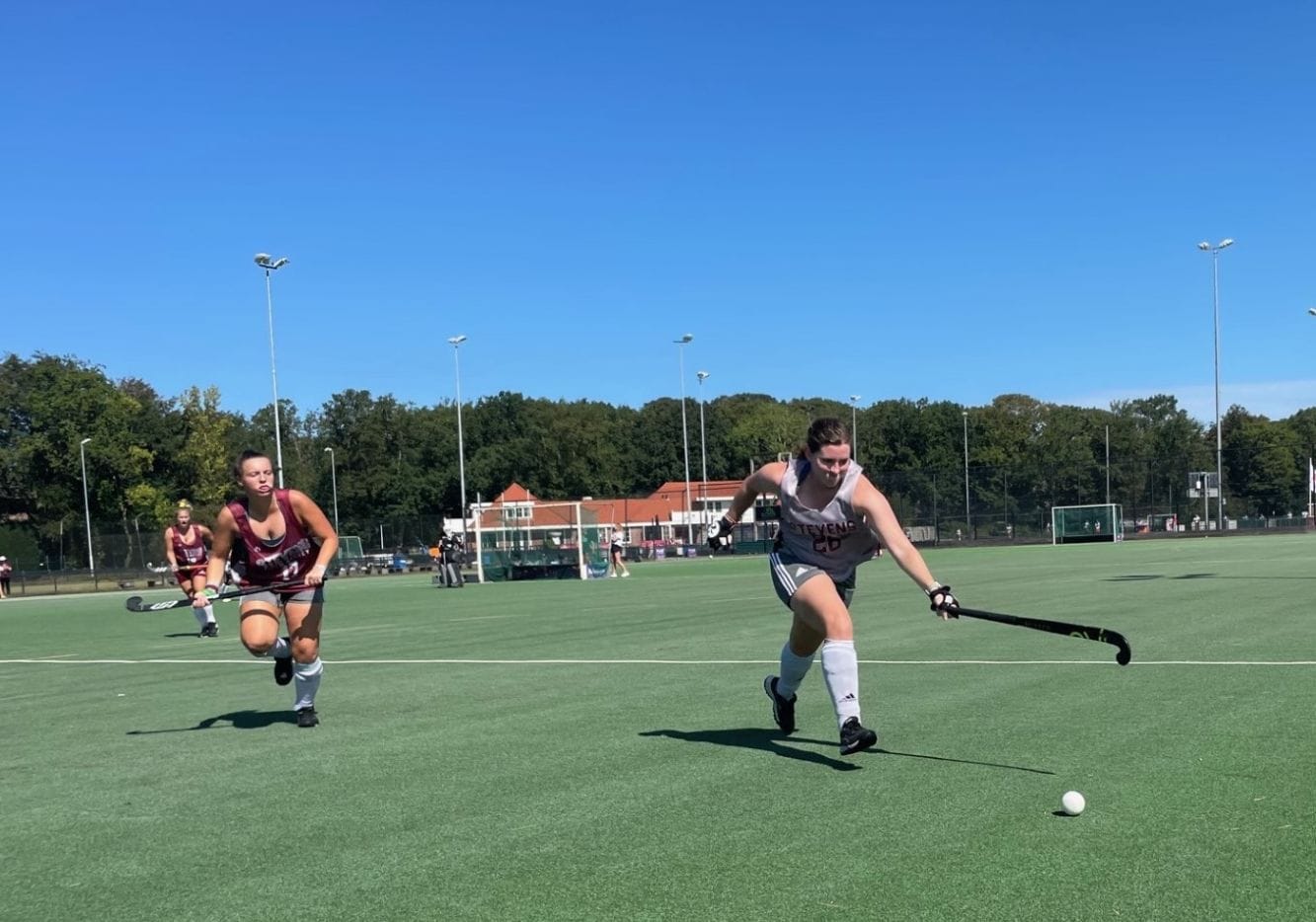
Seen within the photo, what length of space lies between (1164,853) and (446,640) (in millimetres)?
12546

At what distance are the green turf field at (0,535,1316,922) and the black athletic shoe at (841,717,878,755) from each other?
0.14 metres

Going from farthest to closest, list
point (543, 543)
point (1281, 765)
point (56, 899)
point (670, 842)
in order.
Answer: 1. point (543, 543)
2. point (1281, 765)
3. point (670, 842)
4. point (56, 899)

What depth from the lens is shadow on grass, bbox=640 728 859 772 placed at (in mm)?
6620

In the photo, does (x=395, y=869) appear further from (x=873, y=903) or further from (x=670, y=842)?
(x=873, y=903)

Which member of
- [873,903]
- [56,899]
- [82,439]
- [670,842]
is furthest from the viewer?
[82,439]

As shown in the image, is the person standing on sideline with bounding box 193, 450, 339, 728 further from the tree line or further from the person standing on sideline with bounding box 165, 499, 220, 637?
→ the tree line

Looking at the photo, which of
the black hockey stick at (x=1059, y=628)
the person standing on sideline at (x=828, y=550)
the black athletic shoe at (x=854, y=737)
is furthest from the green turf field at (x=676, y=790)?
the black hockey stick at (x=1059, y=628)

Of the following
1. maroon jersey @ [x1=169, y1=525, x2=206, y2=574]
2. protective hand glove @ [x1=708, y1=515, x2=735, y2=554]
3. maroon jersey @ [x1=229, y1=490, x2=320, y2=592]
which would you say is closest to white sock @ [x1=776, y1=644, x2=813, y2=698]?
protective hand glove @ [x1=708, y1=515, x2=735, y2=554]

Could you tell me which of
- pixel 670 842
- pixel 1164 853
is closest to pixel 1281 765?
pixel 1164 853

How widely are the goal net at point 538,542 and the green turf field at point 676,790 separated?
1267 inches

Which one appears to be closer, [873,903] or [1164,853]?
[873,903]

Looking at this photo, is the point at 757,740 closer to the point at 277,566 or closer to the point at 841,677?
the point at 841,677

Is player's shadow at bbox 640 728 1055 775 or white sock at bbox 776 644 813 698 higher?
white sock at bbox 776 644 813 698

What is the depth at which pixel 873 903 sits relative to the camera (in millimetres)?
4062
